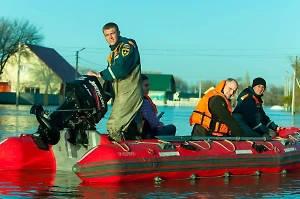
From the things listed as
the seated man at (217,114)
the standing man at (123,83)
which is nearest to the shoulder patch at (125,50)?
the standing man at (123,83)

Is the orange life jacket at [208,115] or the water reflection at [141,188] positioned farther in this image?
the orange life jacket at [208,115]

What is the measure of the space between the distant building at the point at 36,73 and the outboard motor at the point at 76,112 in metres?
63.6

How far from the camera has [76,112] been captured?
9570mm

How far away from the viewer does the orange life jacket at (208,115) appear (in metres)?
11.1

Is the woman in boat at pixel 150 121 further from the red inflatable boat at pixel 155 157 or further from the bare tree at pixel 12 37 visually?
the bare tree at pixel 12 37

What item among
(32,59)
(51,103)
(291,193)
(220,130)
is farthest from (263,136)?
(32,59)

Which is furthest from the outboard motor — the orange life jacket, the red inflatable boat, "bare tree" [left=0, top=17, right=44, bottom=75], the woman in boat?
"bare tree" [left=0, top=17, right=44, bottom=75]

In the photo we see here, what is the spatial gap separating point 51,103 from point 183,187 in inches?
2401

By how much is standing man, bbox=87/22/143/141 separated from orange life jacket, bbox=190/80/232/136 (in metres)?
1.58

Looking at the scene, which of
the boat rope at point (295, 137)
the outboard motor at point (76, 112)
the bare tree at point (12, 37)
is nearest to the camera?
the outboard motor at point (76, 112)

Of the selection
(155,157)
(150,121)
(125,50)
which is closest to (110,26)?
(125,50)

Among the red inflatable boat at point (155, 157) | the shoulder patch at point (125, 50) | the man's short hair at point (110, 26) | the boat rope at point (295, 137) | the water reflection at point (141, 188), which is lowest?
the water reflection at point (141, 188)

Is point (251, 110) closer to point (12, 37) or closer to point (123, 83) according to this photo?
point (123, 83)

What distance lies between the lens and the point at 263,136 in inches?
479
